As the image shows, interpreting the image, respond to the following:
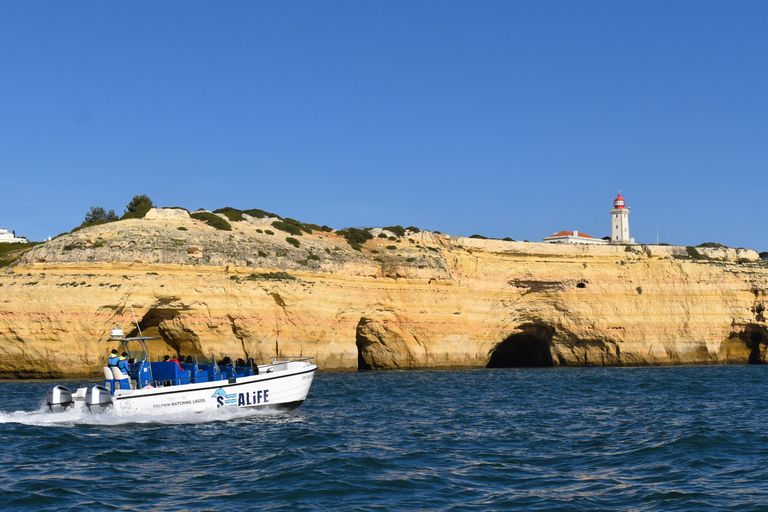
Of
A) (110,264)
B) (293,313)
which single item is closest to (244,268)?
(293,313)

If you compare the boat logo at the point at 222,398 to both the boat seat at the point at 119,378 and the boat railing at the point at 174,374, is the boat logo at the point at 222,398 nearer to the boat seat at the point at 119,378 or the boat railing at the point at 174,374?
the boat railing at the point at 174,374

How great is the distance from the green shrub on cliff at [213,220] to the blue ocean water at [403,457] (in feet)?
71.4

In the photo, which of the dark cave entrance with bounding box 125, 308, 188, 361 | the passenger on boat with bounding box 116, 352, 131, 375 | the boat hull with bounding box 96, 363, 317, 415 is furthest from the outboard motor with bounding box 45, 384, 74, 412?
the dark cave entrance with bounding box 125, 308, 188, 361

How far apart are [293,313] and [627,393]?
64.7 feet

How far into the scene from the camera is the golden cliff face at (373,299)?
37.3 metres

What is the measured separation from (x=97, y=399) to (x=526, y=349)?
42.2 metres

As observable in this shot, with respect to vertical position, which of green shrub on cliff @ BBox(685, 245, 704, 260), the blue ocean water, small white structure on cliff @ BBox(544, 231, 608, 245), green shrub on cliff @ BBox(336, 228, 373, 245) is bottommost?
the blue ocean water

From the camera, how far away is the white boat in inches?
826

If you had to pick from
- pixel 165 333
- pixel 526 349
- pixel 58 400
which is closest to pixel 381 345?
pixel 165 333

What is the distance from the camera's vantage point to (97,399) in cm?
2103

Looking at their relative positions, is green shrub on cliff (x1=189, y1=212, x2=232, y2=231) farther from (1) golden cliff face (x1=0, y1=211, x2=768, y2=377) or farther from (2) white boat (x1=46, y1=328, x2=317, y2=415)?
(2) white boat (x1=46, y1=328, x2=317, y2=415)

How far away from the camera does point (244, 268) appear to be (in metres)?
42.0

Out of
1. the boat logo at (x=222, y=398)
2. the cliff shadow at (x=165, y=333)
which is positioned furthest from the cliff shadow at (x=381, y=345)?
the boat logo at (x=222, y=398)

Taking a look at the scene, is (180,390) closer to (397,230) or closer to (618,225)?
(397,230)
